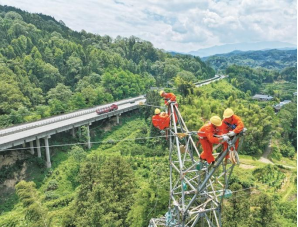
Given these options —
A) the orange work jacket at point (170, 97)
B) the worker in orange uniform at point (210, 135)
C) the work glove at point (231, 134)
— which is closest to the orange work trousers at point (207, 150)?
the worker in orange uniform at point (210, 135)

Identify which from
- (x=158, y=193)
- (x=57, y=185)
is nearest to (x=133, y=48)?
(x=57, y=185)

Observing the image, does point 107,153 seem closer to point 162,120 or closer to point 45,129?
point 45,129

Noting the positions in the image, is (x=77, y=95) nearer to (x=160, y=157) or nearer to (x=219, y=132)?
(x=160, y=157)

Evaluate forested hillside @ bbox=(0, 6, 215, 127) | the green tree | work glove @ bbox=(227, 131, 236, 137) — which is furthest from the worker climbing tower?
forested hillside @ bbox=(0, 6, 215, 127)

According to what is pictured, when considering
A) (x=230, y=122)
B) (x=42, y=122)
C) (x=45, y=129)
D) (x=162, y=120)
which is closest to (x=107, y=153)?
(x=45, y=129)

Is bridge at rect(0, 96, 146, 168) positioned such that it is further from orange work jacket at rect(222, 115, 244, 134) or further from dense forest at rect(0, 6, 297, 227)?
orange work jacket at rect(222, 115, 244, 134)

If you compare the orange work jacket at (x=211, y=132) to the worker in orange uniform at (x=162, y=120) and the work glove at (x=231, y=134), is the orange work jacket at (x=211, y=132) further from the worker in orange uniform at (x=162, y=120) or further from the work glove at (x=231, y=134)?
the worker in orange uniform at (x=162, y=120)
